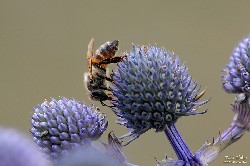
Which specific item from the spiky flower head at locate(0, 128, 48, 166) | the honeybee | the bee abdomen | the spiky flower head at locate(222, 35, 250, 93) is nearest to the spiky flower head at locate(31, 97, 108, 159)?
the honeybee

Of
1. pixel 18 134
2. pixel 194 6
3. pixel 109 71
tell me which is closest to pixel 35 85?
pixel 194 6

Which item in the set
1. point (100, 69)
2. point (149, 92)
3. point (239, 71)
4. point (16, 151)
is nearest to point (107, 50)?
point (100, 69)

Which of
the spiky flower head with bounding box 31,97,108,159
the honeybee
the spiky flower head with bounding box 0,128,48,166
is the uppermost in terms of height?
the honeybee

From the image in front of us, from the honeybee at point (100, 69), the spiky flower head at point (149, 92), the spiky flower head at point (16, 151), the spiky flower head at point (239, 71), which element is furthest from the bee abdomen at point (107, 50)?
the spiky flower head at point (16, 151)

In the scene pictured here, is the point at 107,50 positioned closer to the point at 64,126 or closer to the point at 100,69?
the point at 100,69

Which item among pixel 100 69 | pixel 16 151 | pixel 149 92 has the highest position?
pixel 100 69

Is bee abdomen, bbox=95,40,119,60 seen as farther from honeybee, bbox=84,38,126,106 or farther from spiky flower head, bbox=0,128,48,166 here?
spiky flower head, bbox=0,128,48,166

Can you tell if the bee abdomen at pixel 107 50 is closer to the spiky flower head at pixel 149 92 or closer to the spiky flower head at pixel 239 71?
the spiky flower head at pixel 149 92

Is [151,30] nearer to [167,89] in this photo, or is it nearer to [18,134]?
[167,89]
